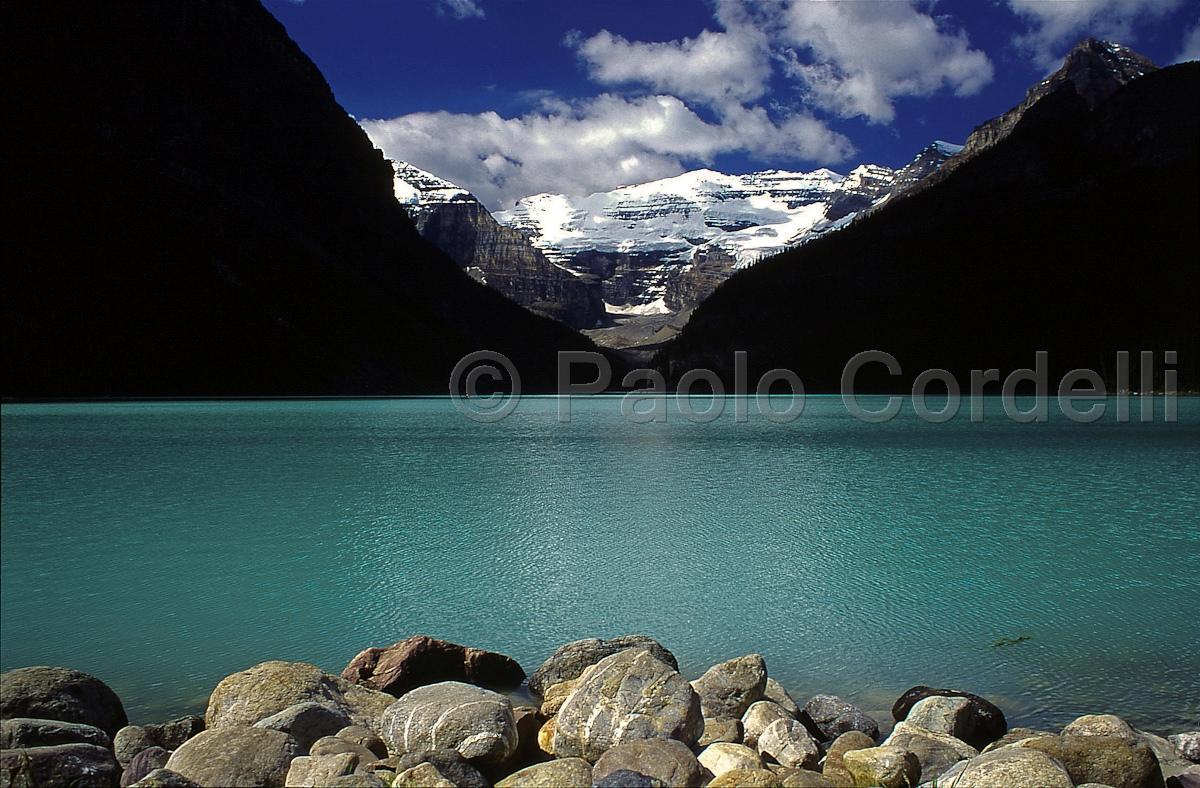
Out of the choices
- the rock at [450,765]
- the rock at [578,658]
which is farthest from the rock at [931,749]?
the rock at [450,765]

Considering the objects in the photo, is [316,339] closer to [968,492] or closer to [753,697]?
[968,492]

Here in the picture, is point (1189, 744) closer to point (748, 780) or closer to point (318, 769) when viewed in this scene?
point (748, 780)

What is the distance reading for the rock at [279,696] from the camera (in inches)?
281

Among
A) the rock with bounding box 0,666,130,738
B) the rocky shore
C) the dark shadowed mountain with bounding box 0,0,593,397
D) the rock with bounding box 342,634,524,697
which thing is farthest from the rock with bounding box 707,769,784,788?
the dark shadowed mountain with bounding box 0,0,593,397

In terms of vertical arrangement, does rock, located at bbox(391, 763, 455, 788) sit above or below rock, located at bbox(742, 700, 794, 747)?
above

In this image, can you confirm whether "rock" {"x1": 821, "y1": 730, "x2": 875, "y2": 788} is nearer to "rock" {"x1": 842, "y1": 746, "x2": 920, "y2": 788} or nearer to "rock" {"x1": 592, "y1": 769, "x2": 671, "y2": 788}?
"rock" {"x1": 842, "y1": 746, "x2": 920, "y2": 788}

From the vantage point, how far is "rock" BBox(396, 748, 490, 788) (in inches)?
227

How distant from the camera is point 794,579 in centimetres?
1391

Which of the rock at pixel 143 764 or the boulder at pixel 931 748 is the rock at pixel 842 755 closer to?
the boulder at pixel 931 748

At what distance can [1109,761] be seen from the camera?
232 inches

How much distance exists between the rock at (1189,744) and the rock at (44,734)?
916 centimetres

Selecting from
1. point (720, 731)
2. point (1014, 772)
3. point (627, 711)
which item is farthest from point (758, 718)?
point (1014, 772)

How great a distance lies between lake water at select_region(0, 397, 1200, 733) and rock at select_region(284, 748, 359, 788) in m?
3.19

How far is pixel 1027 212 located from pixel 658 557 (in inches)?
7060
